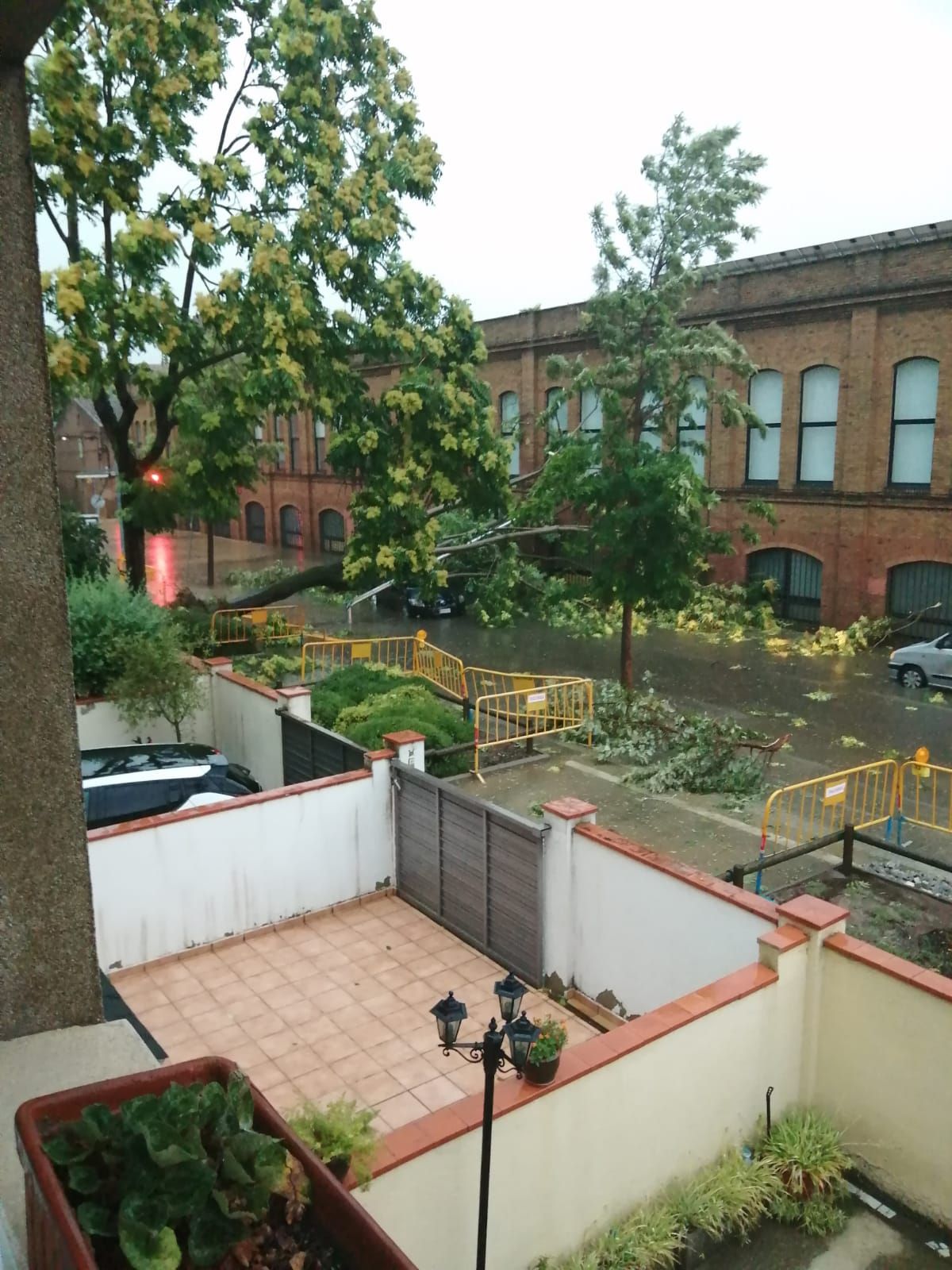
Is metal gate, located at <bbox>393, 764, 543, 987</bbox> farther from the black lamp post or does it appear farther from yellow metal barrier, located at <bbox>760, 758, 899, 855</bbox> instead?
the black lamp post

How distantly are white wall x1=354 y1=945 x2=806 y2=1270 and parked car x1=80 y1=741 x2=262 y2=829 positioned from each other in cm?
586

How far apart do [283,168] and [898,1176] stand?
54.1ft

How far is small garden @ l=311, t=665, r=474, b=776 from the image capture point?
41.3 feet

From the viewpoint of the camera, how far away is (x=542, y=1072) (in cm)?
539

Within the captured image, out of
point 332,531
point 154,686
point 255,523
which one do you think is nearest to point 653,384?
point 154,686

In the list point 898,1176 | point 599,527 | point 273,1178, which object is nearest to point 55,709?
point 273,1178

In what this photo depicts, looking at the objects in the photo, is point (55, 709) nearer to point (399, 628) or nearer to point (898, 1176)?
point (898, 1176)

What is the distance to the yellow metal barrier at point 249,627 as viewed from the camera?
2089 cm

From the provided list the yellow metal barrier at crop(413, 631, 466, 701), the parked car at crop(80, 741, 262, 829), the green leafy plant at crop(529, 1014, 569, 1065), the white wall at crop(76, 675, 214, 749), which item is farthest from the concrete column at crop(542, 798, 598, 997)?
the yellow metal barrier at crop(413, 631, 466, 701)

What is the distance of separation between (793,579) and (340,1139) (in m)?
22.8

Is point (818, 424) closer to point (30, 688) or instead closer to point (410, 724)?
point (410, 724)

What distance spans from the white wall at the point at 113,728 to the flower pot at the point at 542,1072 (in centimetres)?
1005

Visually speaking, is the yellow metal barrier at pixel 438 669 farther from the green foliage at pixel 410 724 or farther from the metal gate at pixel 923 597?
the metal gate at pixel 923 597

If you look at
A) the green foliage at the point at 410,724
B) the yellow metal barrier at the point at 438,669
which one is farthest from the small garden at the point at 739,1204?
the yellow metal barrier at the point at 438,669
